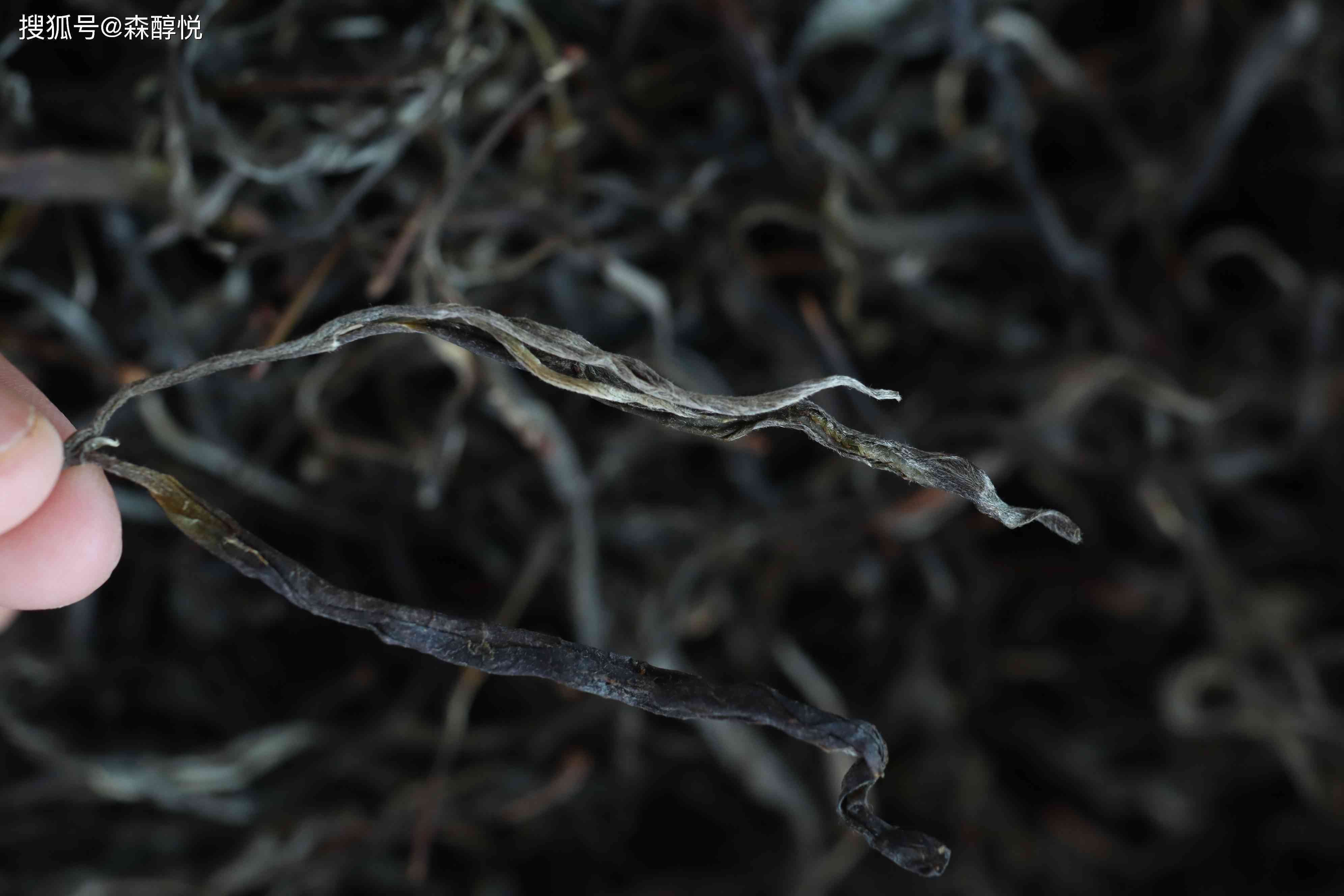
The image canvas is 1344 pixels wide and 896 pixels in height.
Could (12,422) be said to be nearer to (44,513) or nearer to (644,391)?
(44,513)

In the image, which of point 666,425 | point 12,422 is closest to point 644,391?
point 666,425

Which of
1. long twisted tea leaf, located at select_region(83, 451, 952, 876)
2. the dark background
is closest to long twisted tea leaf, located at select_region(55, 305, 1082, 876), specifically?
long twisted tea leaf, located at select_region(83, 451, 952, 876)

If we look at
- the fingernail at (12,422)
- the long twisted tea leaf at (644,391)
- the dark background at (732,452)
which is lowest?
the dark background at (732,452)

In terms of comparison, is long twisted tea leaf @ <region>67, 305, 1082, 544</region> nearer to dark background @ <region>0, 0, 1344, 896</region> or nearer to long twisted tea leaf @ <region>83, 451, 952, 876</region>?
long twisted tea leaf @ <region>83, 451, 952, 876</region>

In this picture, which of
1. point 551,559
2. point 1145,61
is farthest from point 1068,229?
point 551,559

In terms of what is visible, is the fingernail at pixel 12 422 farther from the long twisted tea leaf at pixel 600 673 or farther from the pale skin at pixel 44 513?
the long twisted tea leaf at pixel 600 673

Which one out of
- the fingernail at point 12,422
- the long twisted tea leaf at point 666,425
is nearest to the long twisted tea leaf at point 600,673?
the long twisted tea leaf at point 666,425
